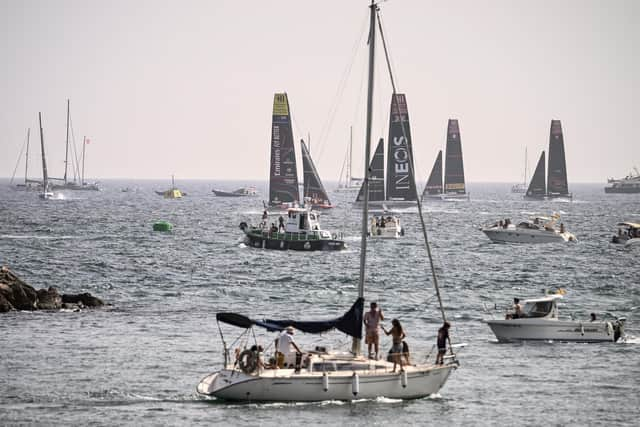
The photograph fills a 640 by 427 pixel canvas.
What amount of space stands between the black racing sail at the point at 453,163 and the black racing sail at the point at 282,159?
7648cm

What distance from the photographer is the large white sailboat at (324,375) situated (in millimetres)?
33719

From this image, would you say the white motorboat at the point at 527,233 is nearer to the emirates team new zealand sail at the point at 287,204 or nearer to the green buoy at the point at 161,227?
the emirates team new zealand sail at the point at 287,204

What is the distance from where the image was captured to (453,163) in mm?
188875

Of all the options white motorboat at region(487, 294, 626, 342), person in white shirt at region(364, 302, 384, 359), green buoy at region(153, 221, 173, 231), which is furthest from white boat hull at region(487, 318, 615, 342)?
green buoy at region(153, 221, 173, 231)

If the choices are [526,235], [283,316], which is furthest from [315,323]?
[526,235]

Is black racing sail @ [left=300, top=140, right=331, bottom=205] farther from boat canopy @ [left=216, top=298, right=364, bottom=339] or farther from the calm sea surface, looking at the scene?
boat canopy @ [left=216, top=298, right=364, bottom=339]

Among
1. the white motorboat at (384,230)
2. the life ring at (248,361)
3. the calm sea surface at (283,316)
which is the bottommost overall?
the calm sea surface at (283,316)

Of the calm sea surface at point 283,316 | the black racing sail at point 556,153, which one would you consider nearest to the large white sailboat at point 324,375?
the calm sea surface at point 283,316

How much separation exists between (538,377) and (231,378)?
41.9ft

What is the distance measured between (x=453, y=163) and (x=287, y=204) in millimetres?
84296

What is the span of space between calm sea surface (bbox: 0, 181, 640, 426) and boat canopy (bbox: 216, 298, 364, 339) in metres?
2.66

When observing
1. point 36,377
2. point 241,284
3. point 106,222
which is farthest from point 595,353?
point 106,222

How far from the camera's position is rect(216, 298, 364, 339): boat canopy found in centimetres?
3553

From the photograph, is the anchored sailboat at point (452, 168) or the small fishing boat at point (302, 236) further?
the anchored sailboat at point (452, 168)
